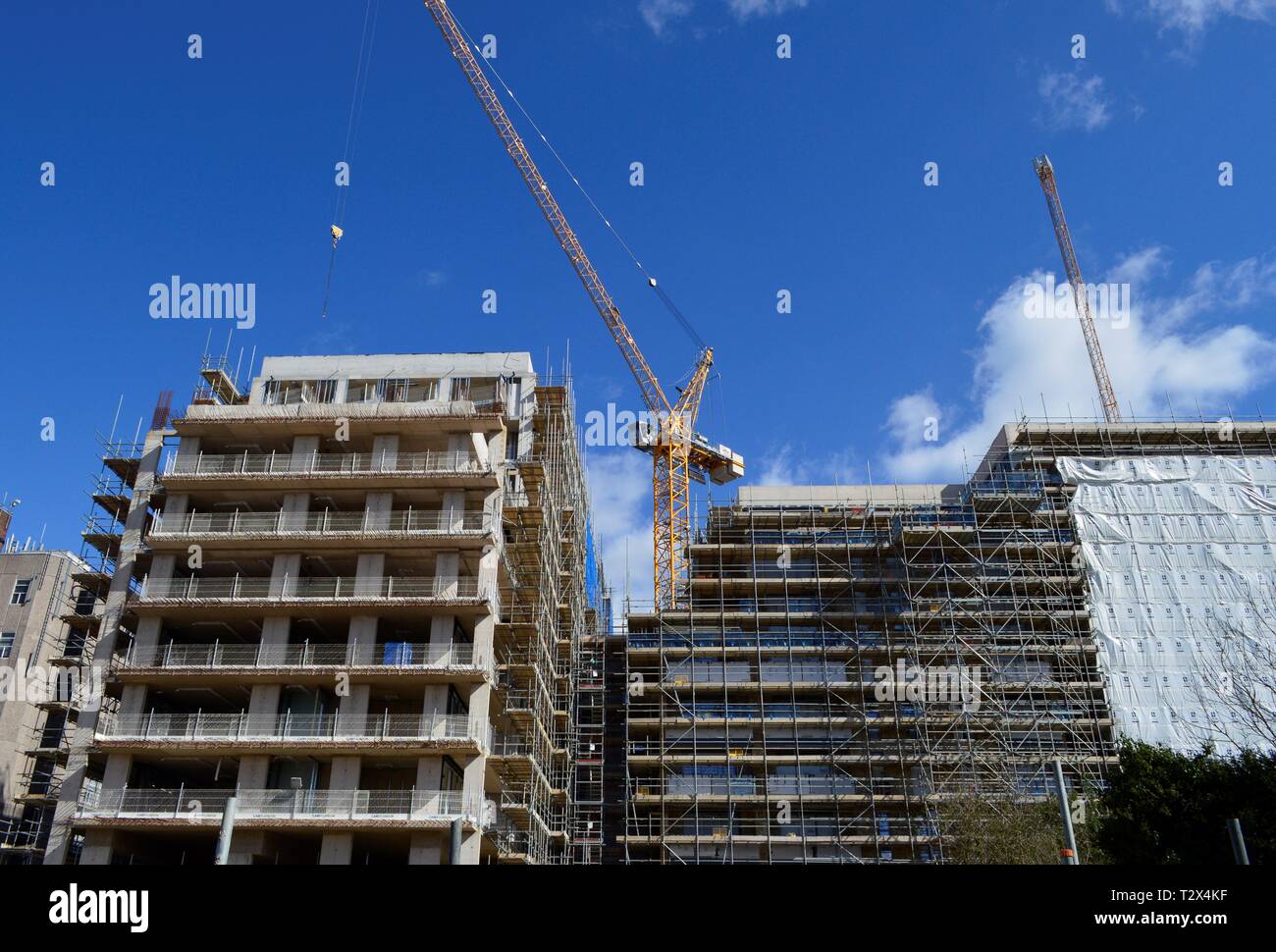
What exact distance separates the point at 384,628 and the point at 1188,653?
41.4 meters

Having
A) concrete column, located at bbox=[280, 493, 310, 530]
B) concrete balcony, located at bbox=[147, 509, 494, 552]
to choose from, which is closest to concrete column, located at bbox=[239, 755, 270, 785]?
concrete balcony, located at bbox=[147, 509, 494, 552]

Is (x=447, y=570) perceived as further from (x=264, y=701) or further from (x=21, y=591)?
(x=21, y=591)

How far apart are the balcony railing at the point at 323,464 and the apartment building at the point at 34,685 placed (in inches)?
323

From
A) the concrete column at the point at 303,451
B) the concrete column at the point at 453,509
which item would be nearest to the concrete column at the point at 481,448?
the concrete column at the point at 453,509

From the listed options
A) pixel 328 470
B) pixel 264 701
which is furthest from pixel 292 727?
pixel 328 470

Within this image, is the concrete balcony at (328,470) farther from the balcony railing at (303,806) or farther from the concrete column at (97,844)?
the concrete column at (97,844)

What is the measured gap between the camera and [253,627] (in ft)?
133

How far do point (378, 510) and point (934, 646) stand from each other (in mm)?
31128

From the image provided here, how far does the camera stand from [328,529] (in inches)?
1598

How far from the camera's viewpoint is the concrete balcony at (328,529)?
39.7 metres

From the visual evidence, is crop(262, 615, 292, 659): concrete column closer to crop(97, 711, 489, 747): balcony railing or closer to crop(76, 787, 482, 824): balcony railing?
crop(97, 711, 489, 747): balcony railing

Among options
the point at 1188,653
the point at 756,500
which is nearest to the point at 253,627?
the point at 756,500

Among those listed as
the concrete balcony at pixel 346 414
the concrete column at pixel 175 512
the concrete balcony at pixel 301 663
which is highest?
the concrete balcony at pixel 346 414

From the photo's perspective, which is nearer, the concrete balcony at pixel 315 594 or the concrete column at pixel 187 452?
the concrete balcony at pixel 315 594
